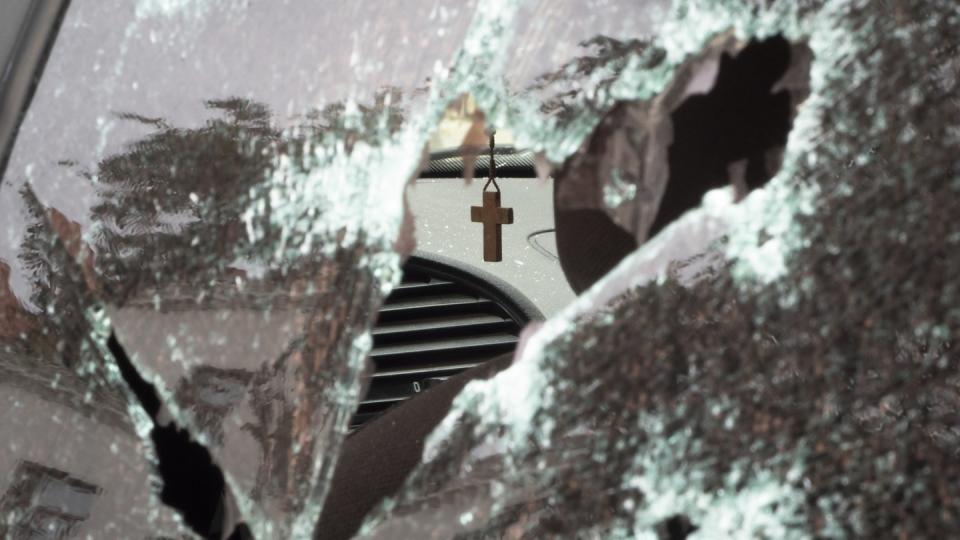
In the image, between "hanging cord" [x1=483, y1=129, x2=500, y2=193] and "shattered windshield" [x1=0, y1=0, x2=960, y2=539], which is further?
"hanging cord" [x1=483, y1=129, x2=500, y2=193]

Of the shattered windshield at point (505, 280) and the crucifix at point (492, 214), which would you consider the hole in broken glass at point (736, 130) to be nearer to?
the shattered windshield at point (505, 280)

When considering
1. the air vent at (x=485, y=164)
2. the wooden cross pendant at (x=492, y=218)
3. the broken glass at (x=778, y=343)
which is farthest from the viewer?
the wooden cross pendant at (x=492, y=218)

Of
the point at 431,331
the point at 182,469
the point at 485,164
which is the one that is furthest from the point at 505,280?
the point at 182,469

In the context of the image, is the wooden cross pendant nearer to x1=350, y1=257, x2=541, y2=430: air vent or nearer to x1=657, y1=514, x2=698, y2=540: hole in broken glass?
x1=350, y1=257, x2=541, y2=430: air vent

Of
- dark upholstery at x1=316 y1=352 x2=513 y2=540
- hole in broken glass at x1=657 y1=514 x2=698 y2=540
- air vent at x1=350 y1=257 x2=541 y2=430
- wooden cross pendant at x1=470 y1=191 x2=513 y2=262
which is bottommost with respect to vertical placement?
hole in broken glass at x1=657 y1=514 x2=698 y2=540

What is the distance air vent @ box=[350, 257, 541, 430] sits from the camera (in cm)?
93

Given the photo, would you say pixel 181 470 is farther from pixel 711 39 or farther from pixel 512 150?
pixel 711 39

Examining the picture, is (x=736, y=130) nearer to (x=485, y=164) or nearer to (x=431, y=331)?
(x=485, y=164)

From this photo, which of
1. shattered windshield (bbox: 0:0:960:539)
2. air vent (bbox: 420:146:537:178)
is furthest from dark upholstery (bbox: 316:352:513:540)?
air vent (bbox: 420:146:537:178)

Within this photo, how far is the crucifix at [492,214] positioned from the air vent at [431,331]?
5 centimetres

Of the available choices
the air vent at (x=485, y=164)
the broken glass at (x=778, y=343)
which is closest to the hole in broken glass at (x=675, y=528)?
the broken glass at (x=778, y=343)

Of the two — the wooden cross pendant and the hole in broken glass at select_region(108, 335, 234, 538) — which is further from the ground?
the wooden cross pendant

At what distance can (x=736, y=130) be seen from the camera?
774mm

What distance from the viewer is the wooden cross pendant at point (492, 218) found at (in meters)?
0.97
